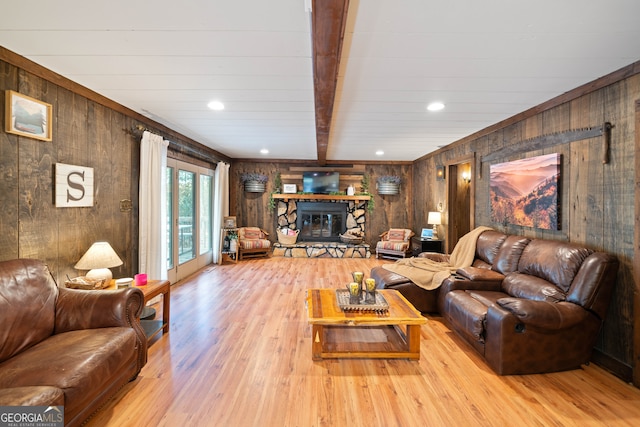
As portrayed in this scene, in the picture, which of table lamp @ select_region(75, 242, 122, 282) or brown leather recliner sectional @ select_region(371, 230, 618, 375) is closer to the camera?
brown leather recliner sectional @ select_region(371, 230, 618, 375)

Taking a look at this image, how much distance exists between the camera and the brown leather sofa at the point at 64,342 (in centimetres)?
148

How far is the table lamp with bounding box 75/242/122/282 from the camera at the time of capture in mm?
2578

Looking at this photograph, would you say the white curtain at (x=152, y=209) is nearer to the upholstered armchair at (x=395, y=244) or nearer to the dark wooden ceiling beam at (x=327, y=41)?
the dark wooden ceiling beam at (x=327, y=41)

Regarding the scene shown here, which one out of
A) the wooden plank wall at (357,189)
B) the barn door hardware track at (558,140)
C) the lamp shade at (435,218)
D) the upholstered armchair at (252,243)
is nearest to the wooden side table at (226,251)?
the upholstered armchair at (252,243)

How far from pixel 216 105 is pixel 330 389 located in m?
2.93

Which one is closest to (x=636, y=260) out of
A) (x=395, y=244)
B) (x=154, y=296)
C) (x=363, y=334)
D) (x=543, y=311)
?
(x=543, y=311)

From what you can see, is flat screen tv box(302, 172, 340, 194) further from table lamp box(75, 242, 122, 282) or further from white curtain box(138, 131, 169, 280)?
table lamp box(75, 242, 122, 282)

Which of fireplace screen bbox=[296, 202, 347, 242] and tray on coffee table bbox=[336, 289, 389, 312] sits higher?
fireplace screen bbox=[296, 202, 347, 242]

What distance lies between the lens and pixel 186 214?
210 inches

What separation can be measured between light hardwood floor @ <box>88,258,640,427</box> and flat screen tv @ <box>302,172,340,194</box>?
15.1 feet

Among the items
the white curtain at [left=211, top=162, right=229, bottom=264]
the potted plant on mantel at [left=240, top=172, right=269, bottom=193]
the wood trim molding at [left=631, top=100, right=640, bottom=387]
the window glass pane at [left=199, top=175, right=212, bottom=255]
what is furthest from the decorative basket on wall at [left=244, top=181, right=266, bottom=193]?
the wood trim molding at [left=631, top=100, right=640, bottom=387]

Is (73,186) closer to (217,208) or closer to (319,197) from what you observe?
(217,208)

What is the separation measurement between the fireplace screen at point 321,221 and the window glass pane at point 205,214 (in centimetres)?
221

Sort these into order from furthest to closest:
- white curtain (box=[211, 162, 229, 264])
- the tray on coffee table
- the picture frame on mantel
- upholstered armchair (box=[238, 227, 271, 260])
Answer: upholstered armchair (box=[238, 227, 271, 260]) < white curtain (box=[211, 162, 229, 264]) < the tray on coffee table < the picture frame on mantel
